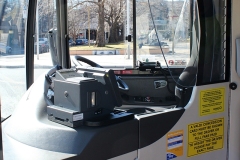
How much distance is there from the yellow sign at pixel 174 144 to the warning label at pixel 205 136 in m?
0.07

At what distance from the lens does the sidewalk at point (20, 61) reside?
3152mm

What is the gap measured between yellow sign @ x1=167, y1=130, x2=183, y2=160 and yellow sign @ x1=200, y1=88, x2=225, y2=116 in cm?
21

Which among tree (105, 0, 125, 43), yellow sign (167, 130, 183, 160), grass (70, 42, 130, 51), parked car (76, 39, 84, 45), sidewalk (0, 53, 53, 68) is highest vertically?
tree (105, 0, 125, 43)

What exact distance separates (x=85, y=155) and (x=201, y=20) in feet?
3.46

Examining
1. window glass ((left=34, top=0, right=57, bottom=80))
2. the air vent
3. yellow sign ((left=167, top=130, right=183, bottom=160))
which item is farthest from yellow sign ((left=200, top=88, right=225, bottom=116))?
window glass ((left=34, top=0, right=57, bottom=80))

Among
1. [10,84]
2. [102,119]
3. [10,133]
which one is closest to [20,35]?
[10,84]

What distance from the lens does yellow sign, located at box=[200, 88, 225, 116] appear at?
7.04 feet

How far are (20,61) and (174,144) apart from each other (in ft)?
6.72

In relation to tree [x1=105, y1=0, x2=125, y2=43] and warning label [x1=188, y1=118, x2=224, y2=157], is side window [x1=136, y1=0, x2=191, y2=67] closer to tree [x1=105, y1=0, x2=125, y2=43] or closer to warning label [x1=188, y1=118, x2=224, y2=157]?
tree [x1=105, y1=0, x2=125, y2=43]

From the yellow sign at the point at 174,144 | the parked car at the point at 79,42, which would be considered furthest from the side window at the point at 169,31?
the yellow sign at the point at 174,144

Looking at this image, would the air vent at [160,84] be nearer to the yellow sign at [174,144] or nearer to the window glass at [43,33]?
the window glass at [43,33]

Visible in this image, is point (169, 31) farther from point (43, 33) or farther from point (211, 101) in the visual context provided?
point (43, 33)

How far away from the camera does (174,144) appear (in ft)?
6.74

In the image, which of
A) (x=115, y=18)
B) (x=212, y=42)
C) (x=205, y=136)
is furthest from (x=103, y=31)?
(x=205, y=136)
